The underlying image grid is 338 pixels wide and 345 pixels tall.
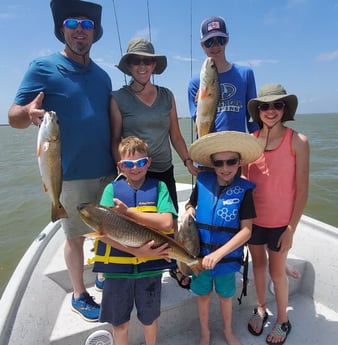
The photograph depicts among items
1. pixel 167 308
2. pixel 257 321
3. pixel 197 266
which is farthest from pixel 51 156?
pixel 257 321

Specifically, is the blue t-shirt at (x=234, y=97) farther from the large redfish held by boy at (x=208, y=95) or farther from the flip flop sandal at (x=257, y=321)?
the flip flop sandal at (x=257, y=321)

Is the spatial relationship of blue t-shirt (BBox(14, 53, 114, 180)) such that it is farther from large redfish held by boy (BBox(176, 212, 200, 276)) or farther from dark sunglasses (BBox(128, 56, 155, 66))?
large redfish held by boy (BBox(176, 212, 200, 276))

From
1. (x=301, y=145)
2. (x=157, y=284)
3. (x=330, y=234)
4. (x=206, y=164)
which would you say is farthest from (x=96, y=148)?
(x=330, y=234)

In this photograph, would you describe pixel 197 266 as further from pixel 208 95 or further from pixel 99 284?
pixel 208 95

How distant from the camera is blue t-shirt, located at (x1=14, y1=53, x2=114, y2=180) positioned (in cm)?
257

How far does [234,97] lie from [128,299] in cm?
230

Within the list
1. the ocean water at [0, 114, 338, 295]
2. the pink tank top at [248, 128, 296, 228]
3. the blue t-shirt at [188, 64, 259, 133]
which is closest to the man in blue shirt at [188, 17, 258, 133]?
the blue t-shirt at [188, 64, 259, 133]

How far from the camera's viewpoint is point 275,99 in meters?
2.61

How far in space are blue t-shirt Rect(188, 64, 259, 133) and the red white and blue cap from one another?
40 centimetres

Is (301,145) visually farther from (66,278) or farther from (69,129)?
(66,278)

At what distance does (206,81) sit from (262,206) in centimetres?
135

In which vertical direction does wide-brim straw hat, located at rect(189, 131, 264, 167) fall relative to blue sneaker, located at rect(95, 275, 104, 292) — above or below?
above

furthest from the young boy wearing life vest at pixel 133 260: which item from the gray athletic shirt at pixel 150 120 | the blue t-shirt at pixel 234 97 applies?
the blue t-shirt at pixel 234 97

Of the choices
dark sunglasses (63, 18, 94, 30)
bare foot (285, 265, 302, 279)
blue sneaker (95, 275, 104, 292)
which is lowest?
bare foot (285, 265, 302, 279)
